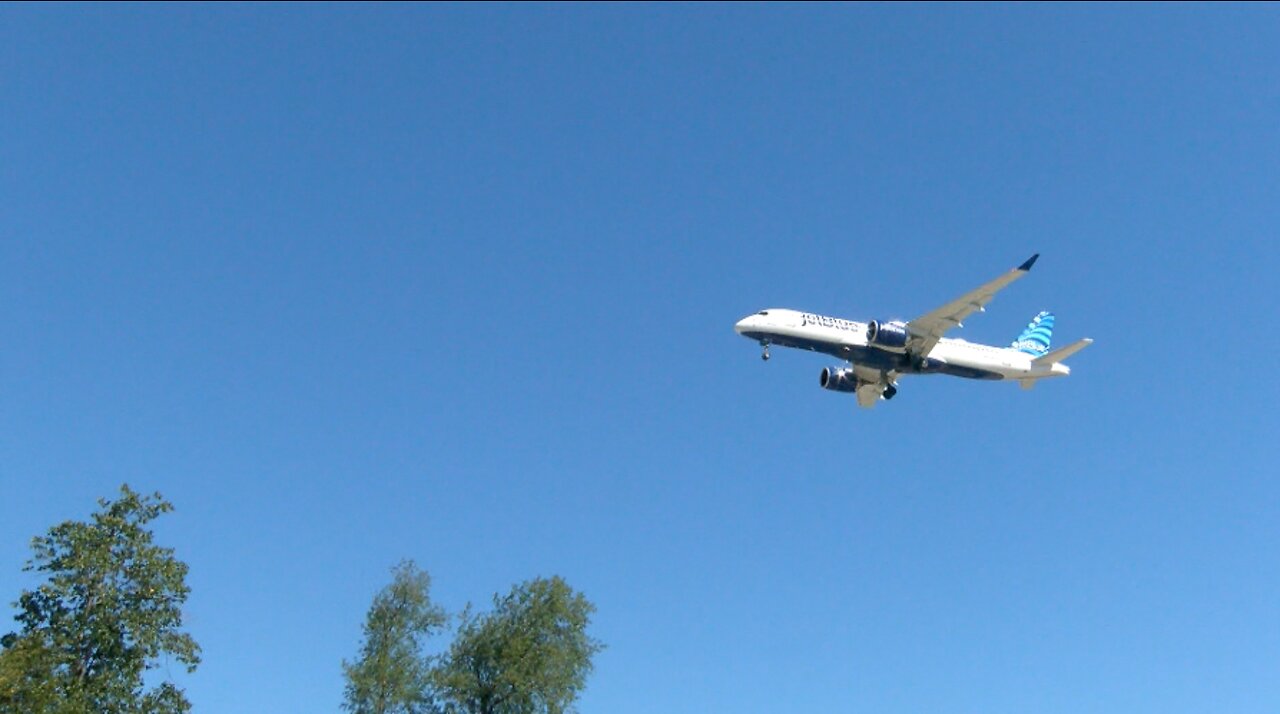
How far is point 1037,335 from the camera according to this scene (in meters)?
108

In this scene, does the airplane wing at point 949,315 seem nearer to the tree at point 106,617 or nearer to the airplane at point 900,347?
the airplane at point 900,347

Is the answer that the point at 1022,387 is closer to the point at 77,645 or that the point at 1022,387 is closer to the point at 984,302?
the point at 984,302

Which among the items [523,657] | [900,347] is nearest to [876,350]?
[900,347]

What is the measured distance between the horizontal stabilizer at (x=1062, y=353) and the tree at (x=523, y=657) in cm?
4025

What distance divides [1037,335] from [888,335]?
34.7m

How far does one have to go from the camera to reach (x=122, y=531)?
46531 mm

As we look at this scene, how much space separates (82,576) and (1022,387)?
66776 mm

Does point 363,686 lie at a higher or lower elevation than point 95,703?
higher

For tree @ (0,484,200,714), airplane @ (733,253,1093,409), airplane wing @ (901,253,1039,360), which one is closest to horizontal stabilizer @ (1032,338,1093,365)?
airplane @ (733,253,1093,409)

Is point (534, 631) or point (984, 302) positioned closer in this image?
point (534, 631)

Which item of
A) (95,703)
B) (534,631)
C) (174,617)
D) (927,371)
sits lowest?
(95,703)

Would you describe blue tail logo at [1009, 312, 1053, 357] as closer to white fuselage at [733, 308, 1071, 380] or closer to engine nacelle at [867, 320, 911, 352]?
white fuselage at [733, 308, 1071, 380]

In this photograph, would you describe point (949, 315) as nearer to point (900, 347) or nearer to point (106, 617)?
point (900, 347)

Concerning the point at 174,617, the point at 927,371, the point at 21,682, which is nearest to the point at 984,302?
the point at 927,371
